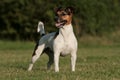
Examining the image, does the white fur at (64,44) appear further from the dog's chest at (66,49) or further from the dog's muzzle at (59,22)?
the dog's muzzle at (59,22)

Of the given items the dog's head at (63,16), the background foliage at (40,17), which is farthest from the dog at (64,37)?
the background foliage at (40,17)

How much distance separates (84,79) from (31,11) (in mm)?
28502

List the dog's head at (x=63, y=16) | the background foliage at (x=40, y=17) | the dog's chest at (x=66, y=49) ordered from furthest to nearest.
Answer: the background foliage at (x=40, y=17)
the dog's chest at (x=66, y=49)
the dog's head at (x=63, y=16)

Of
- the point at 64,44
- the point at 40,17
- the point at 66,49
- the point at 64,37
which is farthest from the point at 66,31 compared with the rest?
the point at 40,17

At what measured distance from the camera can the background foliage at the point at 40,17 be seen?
38906 mm

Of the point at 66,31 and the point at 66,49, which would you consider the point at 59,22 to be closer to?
the point at 66,31

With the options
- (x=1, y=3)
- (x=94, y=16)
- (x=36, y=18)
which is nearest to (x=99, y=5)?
(x=94, y=16)

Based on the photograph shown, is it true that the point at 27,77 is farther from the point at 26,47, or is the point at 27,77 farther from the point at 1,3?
the point at 1,3

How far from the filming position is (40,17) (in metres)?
38.9

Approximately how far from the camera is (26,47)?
33750 millimetres

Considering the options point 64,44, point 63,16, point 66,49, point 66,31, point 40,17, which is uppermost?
point 63,16

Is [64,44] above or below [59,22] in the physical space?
below

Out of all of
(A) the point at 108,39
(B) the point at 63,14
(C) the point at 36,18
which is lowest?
(A) the point at 108,39

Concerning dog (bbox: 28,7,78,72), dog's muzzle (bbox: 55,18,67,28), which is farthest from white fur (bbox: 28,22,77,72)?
dog's muzzle (bbox: 55,18,67,28)
